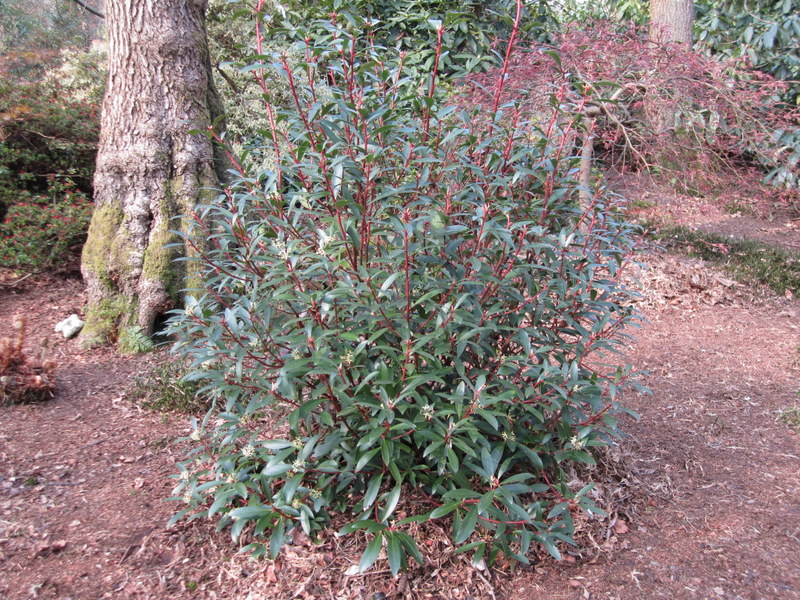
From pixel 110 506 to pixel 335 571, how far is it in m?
1.17

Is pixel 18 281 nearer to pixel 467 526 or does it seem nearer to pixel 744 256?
pixel 467 526

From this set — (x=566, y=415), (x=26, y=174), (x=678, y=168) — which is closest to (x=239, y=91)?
(x=26, y=174)

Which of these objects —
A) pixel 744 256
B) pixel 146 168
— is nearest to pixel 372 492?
pixel 146 168

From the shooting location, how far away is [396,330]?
80.2 inches

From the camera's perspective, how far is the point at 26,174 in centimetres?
560

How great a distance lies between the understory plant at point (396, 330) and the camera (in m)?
2.01

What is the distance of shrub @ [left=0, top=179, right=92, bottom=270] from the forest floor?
0.76 m

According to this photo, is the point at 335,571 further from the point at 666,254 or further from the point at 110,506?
the point at 666,254

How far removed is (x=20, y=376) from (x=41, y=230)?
2326 millimetres

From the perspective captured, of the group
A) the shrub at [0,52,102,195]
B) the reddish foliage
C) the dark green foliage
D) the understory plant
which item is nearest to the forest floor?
the understory plant

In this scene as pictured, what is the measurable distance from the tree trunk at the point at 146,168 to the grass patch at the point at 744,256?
522 cm

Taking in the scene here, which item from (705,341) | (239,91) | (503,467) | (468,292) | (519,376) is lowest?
(705,341)

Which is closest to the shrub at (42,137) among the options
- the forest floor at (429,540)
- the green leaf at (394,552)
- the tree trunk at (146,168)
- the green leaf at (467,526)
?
the tree trunk at (146,168)

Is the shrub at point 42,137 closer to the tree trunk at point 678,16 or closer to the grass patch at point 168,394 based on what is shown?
the grass patch at point 168,394
